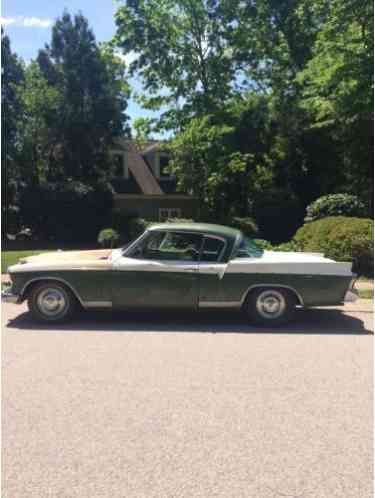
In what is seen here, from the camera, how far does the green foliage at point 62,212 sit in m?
21.1

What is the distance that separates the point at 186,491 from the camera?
2867mm

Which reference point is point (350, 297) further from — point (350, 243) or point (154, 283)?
point (350, 243)

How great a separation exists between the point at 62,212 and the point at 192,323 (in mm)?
15145

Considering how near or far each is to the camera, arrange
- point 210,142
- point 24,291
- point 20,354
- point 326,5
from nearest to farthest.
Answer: point 20,354 → point 24,291 → point 326,5 → point 210,142

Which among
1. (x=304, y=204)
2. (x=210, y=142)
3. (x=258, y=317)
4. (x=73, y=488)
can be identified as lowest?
(x=73, y=488)

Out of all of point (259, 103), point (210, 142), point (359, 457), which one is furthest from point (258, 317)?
point (259, 103)

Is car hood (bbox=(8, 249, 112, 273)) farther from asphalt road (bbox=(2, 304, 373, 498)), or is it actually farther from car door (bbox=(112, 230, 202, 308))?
asphalt road (bbox=(2, 304, 373, 498))

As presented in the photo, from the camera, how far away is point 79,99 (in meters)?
23.8

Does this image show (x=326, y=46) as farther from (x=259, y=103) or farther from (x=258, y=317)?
(x=258, y=317)

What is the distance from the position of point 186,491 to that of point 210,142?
715 inches

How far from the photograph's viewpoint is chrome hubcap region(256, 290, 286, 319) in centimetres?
695

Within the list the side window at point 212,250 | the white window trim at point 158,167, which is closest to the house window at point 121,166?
the white window trim at point 158,167

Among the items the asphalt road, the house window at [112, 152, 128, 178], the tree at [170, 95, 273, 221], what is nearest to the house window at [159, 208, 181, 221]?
the house window at [112, 152, 128, 178]

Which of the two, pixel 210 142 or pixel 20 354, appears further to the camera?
pixel 210 142
